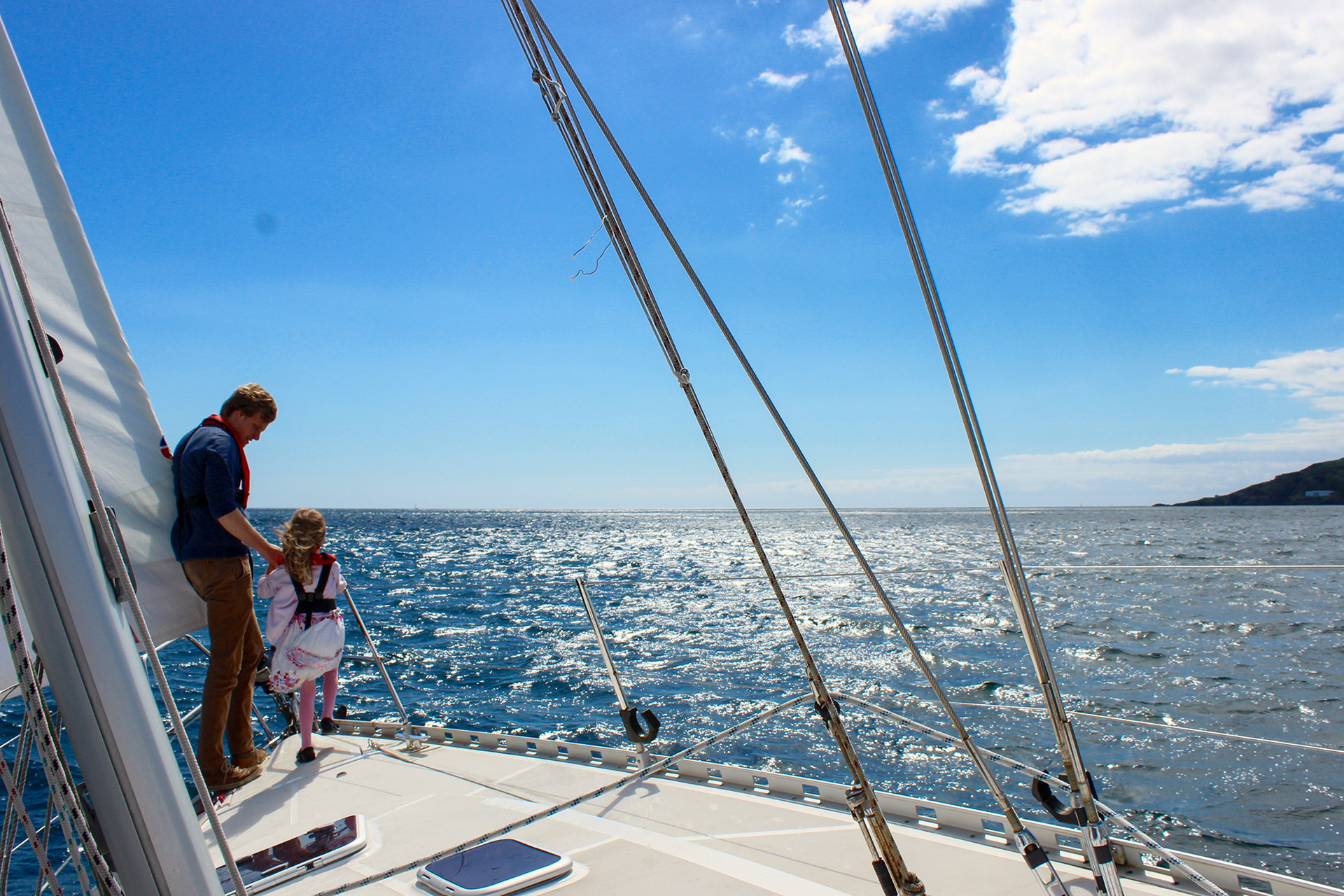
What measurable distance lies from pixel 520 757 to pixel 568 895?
149 cm

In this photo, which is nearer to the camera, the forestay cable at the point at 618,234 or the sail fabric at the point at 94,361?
the forestay cable at the point at 618,234

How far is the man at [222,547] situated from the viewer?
2844 millimetres

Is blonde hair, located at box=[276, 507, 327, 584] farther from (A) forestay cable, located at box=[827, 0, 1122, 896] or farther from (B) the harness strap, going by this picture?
(A) forestay cable, located at box=[827, 0, 1122, 896]

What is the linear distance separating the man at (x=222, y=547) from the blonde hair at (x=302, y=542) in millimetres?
386

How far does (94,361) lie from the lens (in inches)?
102

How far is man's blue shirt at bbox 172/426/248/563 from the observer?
9.28 feet

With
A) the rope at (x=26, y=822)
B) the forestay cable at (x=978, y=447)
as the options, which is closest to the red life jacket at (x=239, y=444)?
the rope at (x=26, y=822)

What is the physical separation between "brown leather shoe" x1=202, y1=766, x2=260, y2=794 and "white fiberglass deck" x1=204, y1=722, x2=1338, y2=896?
0.34 feet

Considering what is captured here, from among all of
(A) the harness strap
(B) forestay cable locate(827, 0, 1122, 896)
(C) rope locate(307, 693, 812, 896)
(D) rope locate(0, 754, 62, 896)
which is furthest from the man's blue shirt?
(B) forestay cable locate(827, 0, 1122, 896)

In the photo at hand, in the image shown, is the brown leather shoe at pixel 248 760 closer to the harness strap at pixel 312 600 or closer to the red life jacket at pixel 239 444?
the harness strap at pixel 312 600

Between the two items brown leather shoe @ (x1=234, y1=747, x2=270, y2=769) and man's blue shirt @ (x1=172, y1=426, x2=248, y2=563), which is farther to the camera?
brown leather shoe @ (x1=234, y1=747, x2=270, y2=769)

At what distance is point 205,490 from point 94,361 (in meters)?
0.57

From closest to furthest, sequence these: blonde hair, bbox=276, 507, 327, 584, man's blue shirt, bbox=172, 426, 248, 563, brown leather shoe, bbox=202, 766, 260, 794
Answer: man's blue shirt, bbox=172, 426, 248, 563
brown leather shoe, bbox=202, 766, 260, 794
blonde hair, bbox=276, 507, 327, 584

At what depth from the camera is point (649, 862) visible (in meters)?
2.42
